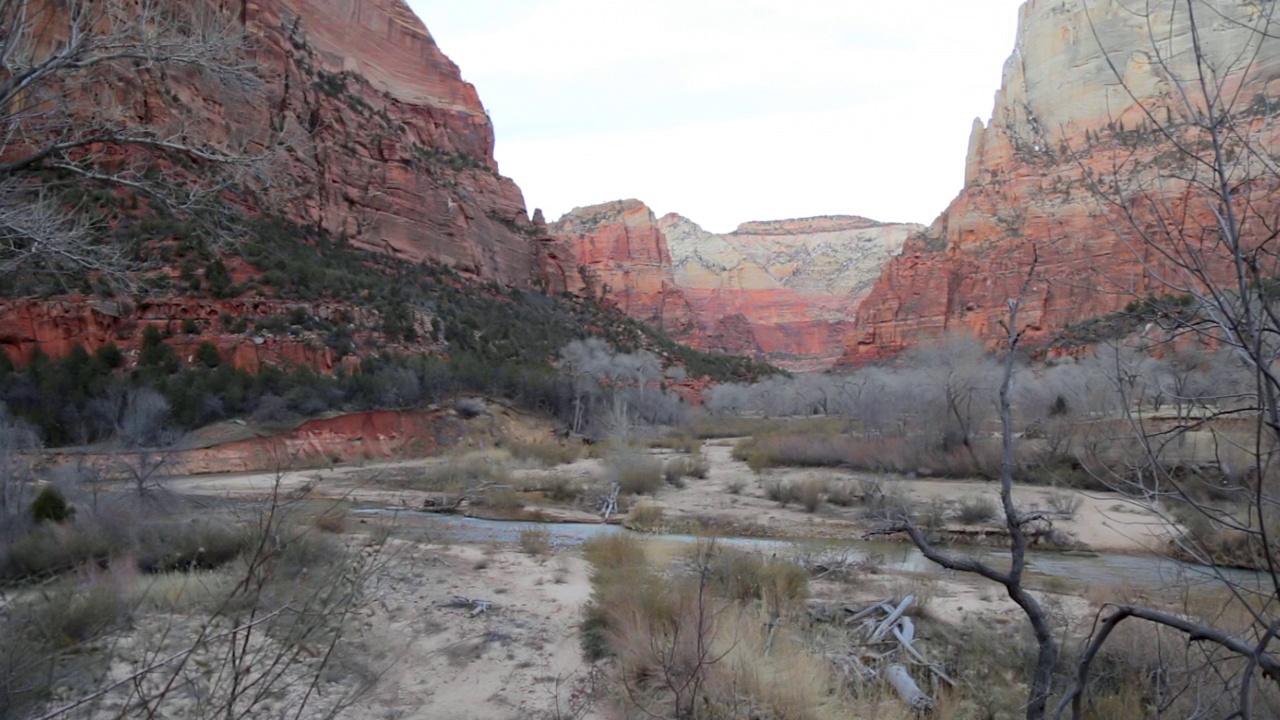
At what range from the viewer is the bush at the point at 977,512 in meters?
15.5

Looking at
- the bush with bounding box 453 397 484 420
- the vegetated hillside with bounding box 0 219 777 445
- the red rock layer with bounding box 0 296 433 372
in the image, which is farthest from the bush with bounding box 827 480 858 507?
the red rock layer with bounding box 0 296 433 372

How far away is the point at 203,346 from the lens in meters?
28.2

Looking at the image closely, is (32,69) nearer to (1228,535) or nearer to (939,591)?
(939,591)

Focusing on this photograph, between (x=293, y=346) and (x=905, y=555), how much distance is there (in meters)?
26.8

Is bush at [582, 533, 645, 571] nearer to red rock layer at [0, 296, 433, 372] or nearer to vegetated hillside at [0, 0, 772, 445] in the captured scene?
vegetated hillside at [0, 0, 772, 445]

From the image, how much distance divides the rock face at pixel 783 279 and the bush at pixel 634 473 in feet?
291

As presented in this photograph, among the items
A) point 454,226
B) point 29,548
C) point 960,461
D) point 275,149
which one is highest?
point 454,226

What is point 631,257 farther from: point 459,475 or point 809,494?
point 809,494

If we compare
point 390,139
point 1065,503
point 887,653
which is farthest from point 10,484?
point 390,139

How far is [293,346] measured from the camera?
30562mm

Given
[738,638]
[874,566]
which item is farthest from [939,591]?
[738,638]

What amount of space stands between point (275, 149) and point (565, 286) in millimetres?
59610

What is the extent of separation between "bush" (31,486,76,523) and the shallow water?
5.53 meters

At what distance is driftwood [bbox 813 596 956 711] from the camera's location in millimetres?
5688
